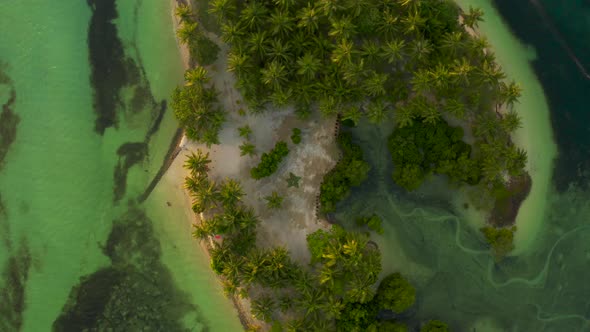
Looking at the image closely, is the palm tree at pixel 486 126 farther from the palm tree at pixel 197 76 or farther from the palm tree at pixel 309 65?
the palm tree at pixel 197 76

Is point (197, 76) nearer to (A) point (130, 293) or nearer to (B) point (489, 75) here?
(A) point (130, 293)

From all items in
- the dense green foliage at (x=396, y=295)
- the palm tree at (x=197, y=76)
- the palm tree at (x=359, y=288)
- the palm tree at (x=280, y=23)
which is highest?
the palm tree at (x=280, y=23)

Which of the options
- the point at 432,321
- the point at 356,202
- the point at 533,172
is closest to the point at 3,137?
the point at 356,202

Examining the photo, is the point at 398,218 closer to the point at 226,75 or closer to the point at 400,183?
the point at 400,183

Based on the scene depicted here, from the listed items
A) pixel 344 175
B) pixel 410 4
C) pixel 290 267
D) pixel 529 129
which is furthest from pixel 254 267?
pixel 529 129

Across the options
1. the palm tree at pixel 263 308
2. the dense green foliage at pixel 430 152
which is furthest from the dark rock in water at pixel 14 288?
the dense green foliage at pixel 430 152
